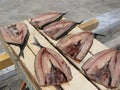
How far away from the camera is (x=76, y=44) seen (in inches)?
111

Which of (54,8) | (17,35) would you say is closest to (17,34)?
(17,35)

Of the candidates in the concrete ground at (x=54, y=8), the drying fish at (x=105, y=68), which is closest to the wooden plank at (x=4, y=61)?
the drying fish at (x=105, y=68)

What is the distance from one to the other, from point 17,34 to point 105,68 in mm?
1260

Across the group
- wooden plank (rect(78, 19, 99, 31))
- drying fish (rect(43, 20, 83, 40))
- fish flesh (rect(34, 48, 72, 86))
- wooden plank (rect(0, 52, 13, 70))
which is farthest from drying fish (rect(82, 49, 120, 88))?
wooden plank (rect(78, 19, 99, 31))

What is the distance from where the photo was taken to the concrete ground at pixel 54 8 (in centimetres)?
549

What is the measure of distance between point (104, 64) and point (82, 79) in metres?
0.31

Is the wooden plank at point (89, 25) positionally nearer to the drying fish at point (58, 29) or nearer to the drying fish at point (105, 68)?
the drying fish at point (58, 29)

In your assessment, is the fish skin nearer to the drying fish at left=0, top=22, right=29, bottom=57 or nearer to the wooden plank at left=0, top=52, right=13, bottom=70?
the drying fish at left=0, top=22, right=29, bottom=57

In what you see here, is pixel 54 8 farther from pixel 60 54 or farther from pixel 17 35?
pixel 60 54

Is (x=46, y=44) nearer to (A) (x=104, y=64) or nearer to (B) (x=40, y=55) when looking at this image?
(B) (x=40, y=55)

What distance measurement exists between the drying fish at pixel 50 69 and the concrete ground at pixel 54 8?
2809 mm

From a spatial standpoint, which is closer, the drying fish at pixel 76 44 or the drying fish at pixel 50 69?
the drying fish at pixel 50 69

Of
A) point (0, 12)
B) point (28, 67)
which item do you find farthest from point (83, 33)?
point (0, 12)

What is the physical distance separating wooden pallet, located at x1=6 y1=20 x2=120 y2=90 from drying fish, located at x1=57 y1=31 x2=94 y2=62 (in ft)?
0.19
